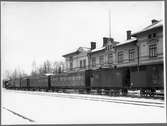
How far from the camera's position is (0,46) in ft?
35.3

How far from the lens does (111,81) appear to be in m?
23.2

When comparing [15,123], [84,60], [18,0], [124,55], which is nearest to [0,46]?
[18,0]

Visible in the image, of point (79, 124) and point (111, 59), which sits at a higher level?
point (111, 59)

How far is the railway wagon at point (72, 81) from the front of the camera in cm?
2720

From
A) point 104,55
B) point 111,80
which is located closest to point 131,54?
point 104,55

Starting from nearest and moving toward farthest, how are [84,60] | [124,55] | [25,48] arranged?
[25,48] < [124,55] < [84,60]

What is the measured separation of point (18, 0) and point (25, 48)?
5.93 m

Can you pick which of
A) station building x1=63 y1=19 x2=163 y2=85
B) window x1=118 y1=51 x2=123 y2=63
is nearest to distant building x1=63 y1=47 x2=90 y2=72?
station building x1=63 y1=19 x2=163 y2=85

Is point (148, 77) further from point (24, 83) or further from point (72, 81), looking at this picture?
point (24, 83)

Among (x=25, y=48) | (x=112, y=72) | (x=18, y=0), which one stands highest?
(x=18, y=0)

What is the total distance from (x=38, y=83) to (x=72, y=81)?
1192 centimetres

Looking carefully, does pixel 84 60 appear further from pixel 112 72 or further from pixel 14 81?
pixel 14 81

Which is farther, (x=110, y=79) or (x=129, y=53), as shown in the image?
(x=129, y=53)

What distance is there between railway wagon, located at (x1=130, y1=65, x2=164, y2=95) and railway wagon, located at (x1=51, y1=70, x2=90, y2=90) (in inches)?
279
